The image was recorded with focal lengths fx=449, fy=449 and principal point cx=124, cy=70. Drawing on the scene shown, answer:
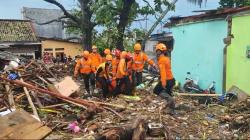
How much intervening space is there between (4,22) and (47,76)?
21.6m

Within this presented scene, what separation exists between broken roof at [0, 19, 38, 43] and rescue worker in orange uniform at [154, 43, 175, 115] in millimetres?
25865

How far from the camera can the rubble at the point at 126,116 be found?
31.2 ft

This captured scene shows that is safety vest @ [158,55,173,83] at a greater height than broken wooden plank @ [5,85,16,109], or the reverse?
safety vest @ [158,55,173,83]

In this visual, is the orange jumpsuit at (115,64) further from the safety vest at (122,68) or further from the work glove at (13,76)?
the work glove at (13,76)

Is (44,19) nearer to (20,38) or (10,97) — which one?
(20,38)

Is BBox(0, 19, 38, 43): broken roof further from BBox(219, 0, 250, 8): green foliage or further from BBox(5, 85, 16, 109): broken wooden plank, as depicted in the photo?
BBox(5, 85, 16, 109): broken wooden plank

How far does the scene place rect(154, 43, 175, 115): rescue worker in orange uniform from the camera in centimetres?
1110

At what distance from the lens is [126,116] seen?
11.2 m

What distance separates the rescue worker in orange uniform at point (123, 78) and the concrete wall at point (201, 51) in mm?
3706

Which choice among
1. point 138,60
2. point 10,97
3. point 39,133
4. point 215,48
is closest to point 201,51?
point 215,48

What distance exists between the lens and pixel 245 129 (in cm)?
1020

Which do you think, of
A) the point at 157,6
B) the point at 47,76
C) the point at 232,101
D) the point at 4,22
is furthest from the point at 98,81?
the point at 4,22

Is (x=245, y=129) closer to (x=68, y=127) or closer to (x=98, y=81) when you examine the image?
(x=68, y=127)

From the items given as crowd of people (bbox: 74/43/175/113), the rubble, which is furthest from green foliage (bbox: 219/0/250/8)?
the rubble
